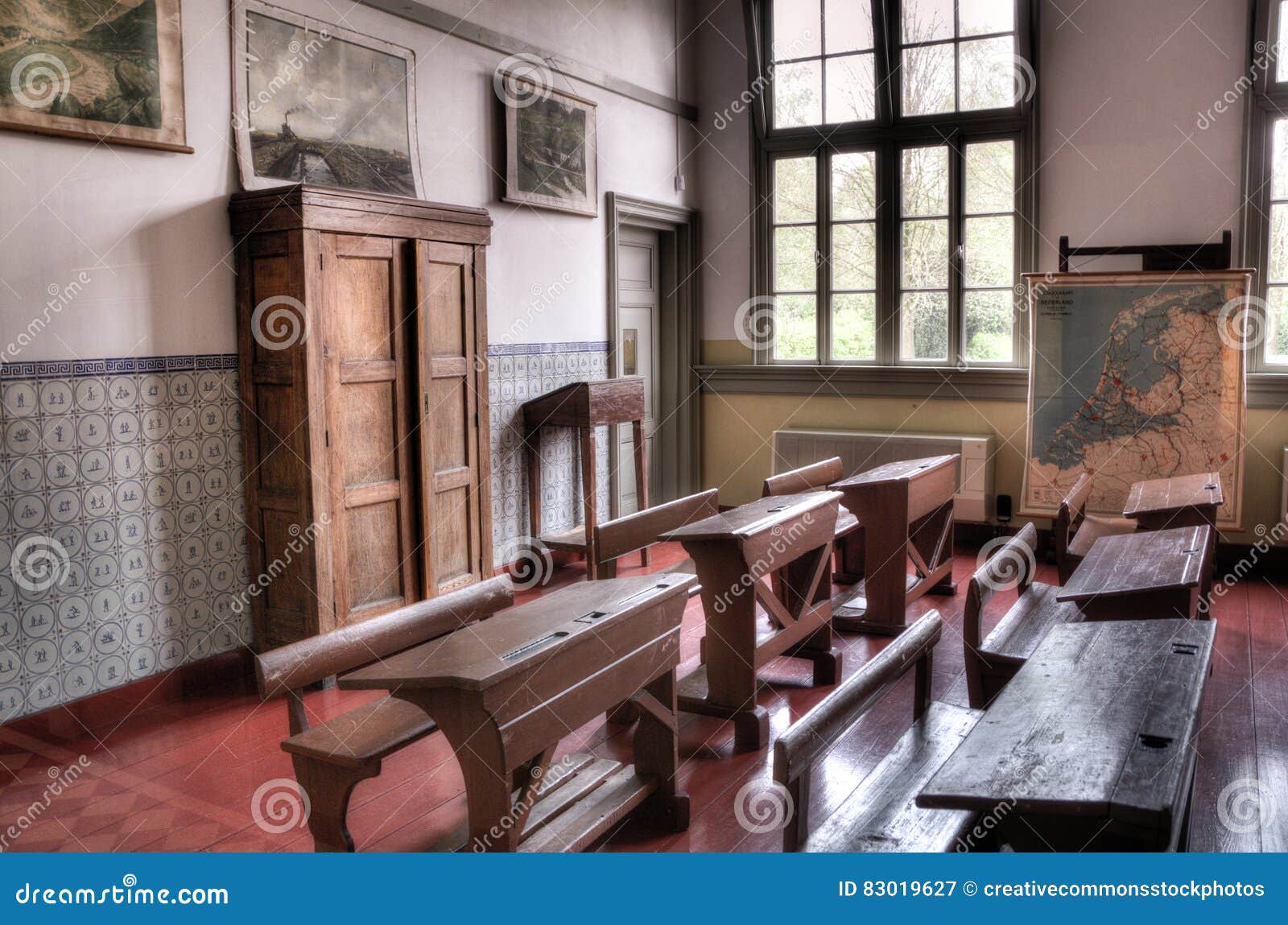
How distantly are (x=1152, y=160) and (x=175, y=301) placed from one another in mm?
5594

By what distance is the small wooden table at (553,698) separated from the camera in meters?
2.38

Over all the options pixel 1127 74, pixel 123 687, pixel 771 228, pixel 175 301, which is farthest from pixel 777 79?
pixel 123 687

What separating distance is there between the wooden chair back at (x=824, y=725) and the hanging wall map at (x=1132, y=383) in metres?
4.06

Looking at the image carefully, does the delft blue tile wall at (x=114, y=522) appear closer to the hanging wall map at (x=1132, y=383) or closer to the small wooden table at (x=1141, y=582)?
the small wooden table at (x=1141, y=582)

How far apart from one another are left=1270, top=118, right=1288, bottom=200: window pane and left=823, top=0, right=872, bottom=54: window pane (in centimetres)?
261

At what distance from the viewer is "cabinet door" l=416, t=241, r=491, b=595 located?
486 cm

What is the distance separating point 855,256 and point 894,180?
1.91 ft

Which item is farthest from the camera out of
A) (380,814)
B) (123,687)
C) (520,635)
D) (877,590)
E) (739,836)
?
(877,590)

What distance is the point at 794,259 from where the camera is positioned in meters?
7.64

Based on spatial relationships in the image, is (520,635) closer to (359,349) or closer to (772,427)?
(359,349)

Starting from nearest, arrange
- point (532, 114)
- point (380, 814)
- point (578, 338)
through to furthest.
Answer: point (380, 814) < point (532, 114) < point (578, 338)

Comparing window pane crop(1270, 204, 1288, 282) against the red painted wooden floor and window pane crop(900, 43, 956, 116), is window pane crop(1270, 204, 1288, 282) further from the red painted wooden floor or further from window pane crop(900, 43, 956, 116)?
the red painted wooden floor

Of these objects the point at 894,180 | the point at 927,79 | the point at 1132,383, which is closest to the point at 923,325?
the point at 894,180

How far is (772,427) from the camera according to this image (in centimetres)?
777
